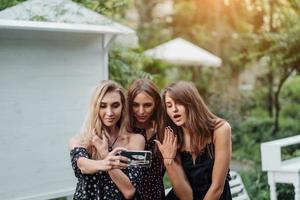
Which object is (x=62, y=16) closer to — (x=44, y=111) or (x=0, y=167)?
(x=44, y=111)

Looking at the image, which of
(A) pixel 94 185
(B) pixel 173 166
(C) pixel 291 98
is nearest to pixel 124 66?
(B) pixel 173 166

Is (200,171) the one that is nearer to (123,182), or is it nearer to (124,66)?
(123,182)

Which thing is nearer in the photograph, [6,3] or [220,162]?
[220,162]

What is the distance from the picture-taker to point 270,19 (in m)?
10.8

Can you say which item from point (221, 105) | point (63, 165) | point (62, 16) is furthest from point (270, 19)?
point (63, 165)

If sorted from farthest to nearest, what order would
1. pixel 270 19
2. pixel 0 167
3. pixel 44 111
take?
pixel 270 19, pixel 44 111, pixel 0 167

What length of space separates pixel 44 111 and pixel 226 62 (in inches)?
516

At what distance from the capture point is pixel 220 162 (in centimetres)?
334

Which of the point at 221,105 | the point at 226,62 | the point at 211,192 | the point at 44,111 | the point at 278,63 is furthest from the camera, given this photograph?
the point at 226,62

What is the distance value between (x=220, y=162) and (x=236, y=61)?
13.8m

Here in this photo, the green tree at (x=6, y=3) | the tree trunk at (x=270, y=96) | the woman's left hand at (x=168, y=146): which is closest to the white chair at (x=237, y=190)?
the woman's left hand at (x=168, y=146)

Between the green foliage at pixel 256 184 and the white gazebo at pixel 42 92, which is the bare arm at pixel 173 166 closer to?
the white gazebo at pixel 42 92

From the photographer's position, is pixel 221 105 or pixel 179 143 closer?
pixel 179 143

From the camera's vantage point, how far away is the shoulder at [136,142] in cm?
323
